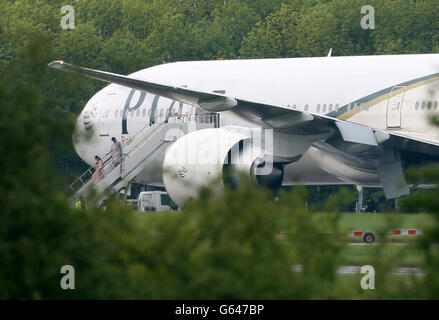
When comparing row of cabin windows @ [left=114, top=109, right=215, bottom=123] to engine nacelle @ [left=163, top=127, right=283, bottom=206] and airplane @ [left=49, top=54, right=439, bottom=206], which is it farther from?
engine nacelle @ [left=163, top=127, right=283, bottom=206]

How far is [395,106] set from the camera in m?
21.7

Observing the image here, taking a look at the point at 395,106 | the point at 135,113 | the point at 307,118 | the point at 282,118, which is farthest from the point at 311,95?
the point at 135,113

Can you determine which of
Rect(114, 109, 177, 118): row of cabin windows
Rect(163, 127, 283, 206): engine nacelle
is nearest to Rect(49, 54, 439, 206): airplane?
Rect(163, 127, 283, 206): engine nacelle

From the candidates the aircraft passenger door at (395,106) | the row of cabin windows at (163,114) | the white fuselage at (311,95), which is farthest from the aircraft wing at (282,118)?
the row of cabin windows at (163,114)

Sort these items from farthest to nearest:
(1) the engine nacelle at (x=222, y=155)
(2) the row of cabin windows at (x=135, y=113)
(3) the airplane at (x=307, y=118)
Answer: (2) the row of cabin windows at (x=135, y=113), (1) the engine nacelle at (x=222, y=155), (3) the airplane at (x=307, y=118)

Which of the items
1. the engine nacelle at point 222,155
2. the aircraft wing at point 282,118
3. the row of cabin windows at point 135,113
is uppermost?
the row of cabin windows at point 135,113

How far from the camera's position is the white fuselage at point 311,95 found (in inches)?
850

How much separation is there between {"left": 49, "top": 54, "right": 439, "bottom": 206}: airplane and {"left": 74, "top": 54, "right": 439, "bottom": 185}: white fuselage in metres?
0.03

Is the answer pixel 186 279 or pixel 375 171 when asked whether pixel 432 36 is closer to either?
pixel 375 171

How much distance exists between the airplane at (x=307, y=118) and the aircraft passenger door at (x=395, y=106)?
22 mm

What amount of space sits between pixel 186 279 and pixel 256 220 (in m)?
0.54

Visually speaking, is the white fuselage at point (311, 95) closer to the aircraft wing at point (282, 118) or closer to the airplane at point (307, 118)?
the airplane at point (307, 118)

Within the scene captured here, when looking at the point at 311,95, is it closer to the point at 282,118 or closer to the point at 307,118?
the point at 282,118
